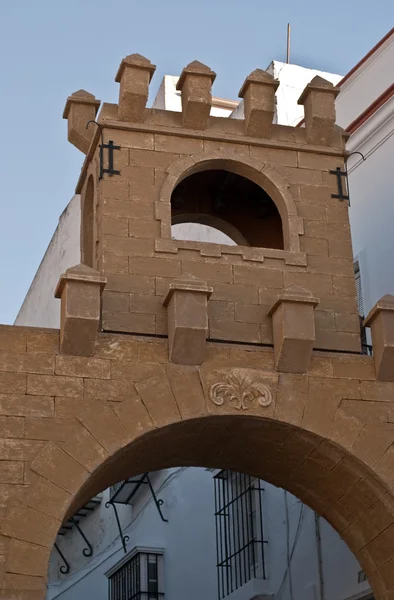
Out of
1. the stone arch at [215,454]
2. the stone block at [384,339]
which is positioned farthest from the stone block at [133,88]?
the stone block at [384,339]

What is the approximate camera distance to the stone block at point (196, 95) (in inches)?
496

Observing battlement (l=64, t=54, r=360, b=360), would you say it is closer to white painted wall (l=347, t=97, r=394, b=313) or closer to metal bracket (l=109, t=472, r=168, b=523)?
white painted wall (l=347, t=97, r=394, b=313)

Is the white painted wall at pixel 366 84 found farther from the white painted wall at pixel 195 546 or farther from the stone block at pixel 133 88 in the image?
the white painted wall at pixel 195 546

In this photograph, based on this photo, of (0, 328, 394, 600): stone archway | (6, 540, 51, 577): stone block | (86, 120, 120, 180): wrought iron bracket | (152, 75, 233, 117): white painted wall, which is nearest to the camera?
(6, 540, 51, 577): stone block

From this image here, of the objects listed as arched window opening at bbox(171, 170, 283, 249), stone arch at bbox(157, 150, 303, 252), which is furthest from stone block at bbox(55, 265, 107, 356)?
arched window opening at bbox(171, 170, 283, 249)

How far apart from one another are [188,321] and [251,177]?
2.30 metres

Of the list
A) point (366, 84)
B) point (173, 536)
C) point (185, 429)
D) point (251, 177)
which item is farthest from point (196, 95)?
point (173, 536)

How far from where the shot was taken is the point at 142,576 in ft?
57.4

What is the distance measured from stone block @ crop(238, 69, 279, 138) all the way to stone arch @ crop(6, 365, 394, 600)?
2910mm

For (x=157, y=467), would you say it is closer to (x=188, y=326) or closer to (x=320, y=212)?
(x=188, y=326)

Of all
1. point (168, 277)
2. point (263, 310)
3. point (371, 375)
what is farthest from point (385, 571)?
point (168, 277)

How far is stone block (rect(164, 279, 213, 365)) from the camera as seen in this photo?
1116cm

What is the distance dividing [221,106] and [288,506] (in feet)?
26.4

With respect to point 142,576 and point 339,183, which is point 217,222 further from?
point 142,576
